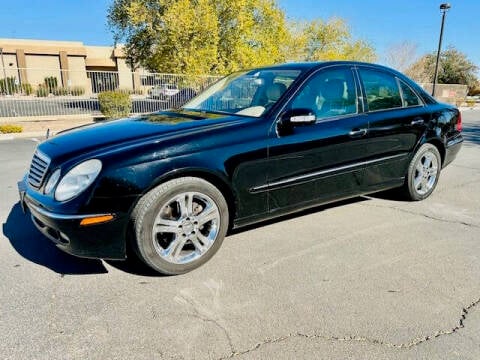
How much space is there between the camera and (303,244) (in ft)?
11.6

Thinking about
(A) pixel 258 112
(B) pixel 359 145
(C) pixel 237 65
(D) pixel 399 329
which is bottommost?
(D) pixel 399 329

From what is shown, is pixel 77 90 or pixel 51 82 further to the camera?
pixel 51 82

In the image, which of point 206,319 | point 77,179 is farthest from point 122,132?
point 206,319

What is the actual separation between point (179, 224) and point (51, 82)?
18.3 meters

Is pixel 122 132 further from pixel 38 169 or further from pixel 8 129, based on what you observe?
pixel 8 129

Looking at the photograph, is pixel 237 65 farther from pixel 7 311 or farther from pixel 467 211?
pixel 7 311

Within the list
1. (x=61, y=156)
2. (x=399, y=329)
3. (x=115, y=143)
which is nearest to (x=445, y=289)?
(x=399, y=329)

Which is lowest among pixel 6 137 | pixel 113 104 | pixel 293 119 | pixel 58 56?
pixel 6 137

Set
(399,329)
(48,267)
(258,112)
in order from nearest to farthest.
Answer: (399,329)
(48,267)
(258,112)

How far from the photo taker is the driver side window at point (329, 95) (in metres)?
3.56

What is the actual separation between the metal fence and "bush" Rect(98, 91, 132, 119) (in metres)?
1.00

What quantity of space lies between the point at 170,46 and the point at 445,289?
60.3ft

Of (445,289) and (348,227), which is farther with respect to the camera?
(348,227)

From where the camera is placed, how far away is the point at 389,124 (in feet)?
13.6
